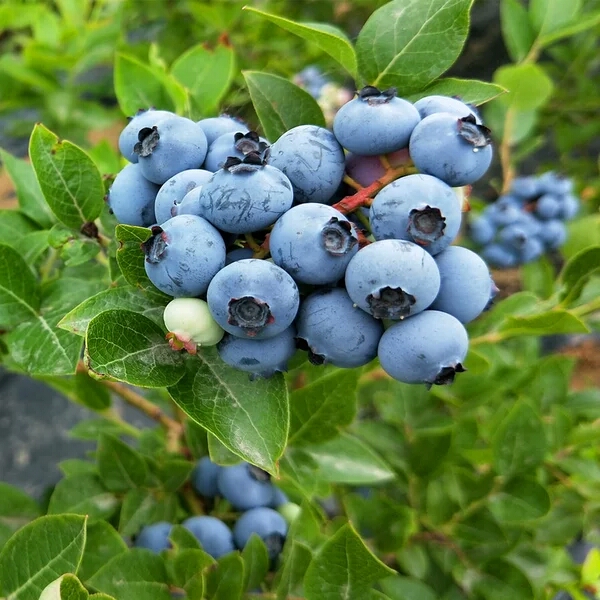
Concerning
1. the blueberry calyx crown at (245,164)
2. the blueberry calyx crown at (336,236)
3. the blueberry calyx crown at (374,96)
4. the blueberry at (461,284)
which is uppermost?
the blueberry calyx crown at (374,96)

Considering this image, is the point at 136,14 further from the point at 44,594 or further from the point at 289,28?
the point at 44,594

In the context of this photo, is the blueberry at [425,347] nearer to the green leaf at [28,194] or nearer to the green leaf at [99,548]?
the green leaf at [99,548]

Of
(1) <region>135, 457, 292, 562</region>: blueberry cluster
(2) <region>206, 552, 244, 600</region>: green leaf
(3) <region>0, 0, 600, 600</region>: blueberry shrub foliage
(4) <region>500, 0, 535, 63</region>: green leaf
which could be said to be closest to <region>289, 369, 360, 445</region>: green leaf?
(3) <region>0, 0, 600, 600</region>: blueberry shrub foliage

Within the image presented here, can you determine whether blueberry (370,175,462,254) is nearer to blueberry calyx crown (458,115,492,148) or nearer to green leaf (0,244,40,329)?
blueberry calyx crown (458,115,492,148)

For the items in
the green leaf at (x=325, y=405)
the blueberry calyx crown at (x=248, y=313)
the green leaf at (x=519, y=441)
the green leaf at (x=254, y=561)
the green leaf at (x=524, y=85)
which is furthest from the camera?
the green leaf at (x=524, y=85)

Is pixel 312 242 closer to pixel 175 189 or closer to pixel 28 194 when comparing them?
pixel 175 189

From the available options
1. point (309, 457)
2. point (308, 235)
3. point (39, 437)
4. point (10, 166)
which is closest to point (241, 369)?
point (308, 235)

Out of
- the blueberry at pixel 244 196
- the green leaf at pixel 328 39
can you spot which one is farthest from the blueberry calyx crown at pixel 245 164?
the green leaf at pixel 328 39

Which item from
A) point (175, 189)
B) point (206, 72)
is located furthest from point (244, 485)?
point (206, 72)
